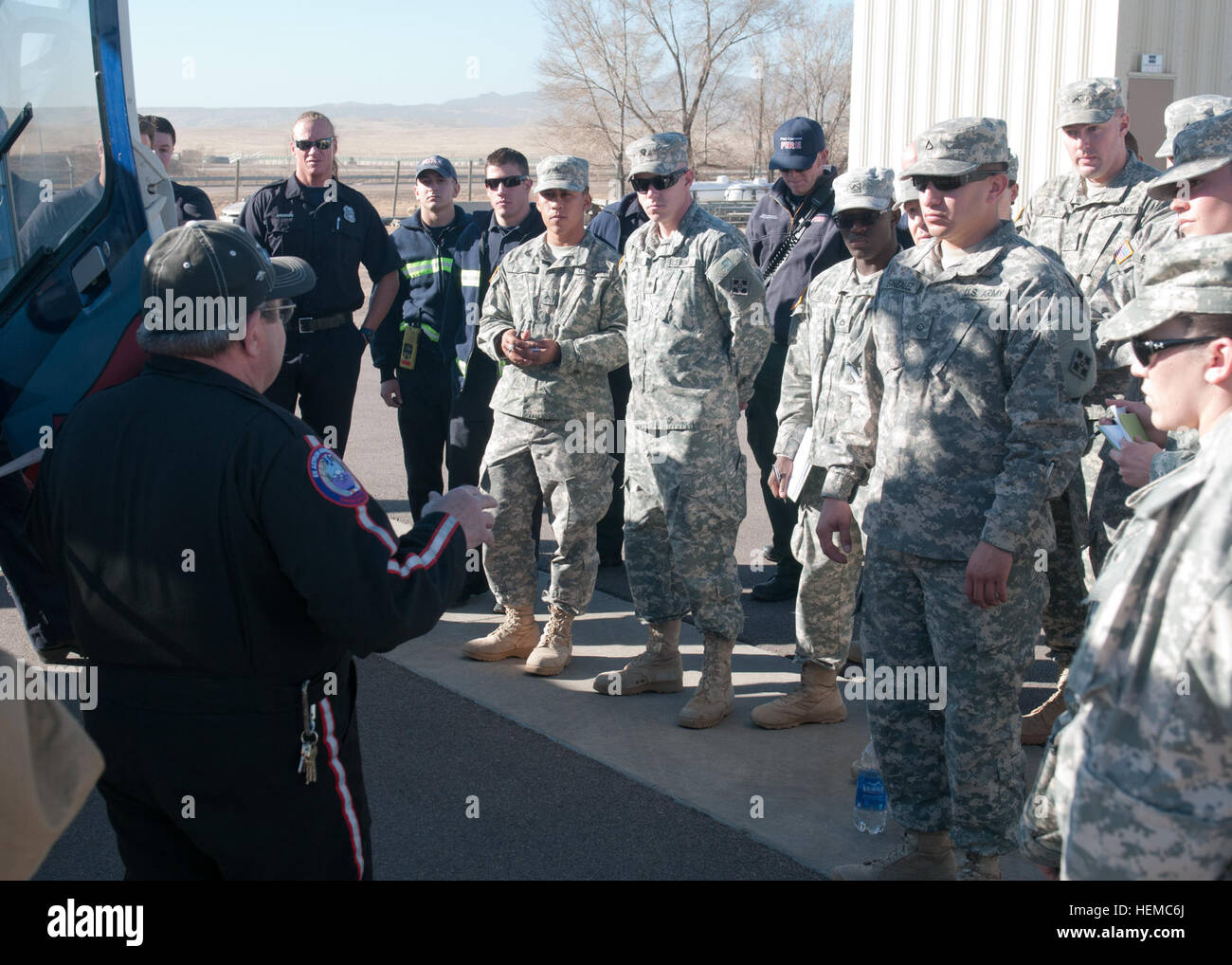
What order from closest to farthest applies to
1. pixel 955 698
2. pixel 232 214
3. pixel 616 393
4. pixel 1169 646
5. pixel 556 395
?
pixel 1169 646 → pixel 955 698 → pixel 556 395 → pixel 616 393 → pixel 232 214

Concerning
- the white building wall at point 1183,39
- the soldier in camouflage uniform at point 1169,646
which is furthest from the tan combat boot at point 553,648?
the white building wall at point 1183,39

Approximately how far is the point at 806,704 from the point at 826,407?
117 centimetres

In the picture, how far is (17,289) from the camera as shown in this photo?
4488 millimetres

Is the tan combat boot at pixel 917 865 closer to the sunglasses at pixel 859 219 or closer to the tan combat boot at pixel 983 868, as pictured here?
the tan combat boot at pixel 983 868

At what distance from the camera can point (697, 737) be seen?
15.3 ft

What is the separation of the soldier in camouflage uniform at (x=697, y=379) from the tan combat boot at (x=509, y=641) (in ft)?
3.07

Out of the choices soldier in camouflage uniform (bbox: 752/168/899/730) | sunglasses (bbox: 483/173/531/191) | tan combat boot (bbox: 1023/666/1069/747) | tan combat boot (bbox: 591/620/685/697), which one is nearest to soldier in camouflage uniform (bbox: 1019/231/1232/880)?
soldier in camouflage uniform (bbox: 752/168/899/730)

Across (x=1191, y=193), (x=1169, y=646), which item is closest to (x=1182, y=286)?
(x=1169, y=646)

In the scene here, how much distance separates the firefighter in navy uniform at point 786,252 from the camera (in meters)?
5.91

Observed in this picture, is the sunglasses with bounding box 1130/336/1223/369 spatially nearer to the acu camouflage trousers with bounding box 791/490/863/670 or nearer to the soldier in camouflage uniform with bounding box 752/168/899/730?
the soldier in camouflage uniform with bounding box 752/168/899/730

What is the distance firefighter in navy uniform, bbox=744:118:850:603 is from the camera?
5.91m

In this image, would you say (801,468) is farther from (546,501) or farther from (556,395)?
(546,501)

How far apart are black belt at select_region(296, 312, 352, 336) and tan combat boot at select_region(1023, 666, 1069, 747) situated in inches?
156
